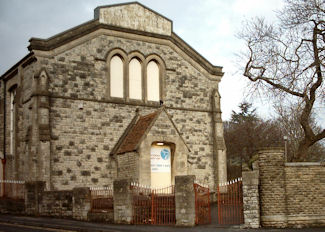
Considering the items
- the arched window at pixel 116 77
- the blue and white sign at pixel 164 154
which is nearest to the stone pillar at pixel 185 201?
the blue and white sign at pixel 164 154

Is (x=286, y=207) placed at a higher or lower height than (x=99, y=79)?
lower

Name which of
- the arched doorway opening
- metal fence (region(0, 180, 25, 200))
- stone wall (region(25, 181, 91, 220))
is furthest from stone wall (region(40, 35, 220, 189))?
metal fence (region(0, 180, 25, 200))

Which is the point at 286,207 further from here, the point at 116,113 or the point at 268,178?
the point at 116,113

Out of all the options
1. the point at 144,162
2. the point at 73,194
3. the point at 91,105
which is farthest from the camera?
the point at 91,105

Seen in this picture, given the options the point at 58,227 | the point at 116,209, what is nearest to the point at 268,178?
the point at 116,209

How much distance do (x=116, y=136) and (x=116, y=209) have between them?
8.53 metres

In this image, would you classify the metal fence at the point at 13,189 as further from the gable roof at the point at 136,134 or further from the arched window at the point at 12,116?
the gable roof at the point at 136,134

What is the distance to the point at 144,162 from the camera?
78.7 feet

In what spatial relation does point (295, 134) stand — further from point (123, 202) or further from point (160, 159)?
point (123, 202)

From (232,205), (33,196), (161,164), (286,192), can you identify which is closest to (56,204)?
(33,196)

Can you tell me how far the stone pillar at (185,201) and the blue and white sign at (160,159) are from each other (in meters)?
8.56

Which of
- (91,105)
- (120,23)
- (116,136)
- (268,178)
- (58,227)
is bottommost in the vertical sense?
(58,227)

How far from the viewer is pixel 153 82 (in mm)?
28984

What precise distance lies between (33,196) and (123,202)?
6.48m
